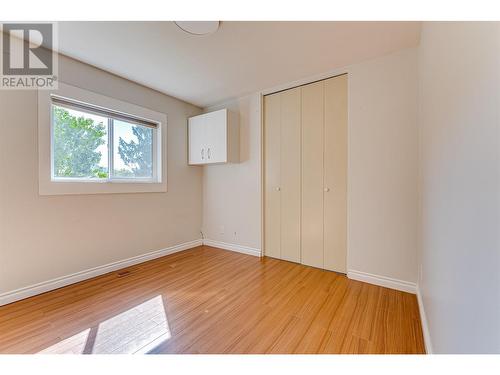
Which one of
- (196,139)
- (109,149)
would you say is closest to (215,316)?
(109,149)

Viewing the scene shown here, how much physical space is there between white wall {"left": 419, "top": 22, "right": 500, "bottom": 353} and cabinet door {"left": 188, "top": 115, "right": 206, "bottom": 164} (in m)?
2.91

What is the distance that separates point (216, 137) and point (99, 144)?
153cm

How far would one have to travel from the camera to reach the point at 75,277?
2312mm

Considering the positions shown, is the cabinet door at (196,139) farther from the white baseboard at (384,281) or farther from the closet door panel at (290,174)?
the white baseboard at (384,281)

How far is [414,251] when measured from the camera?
2.05m

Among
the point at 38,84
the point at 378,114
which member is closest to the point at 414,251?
the point at 378,114

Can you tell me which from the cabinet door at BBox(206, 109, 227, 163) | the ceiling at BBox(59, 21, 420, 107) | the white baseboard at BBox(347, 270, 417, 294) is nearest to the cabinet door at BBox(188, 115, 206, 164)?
the cabinet door at BBox(206, 109, 227, 163)

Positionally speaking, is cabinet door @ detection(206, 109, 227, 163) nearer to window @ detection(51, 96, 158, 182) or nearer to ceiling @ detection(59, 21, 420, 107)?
ceiling @ detection(59, 21, 420, 107)

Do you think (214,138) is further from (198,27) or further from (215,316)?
(215,316)

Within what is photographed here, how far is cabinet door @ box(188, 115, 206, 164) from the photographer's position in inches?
134

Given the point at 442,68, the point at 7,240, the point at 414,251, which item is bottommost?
the point at 414,251

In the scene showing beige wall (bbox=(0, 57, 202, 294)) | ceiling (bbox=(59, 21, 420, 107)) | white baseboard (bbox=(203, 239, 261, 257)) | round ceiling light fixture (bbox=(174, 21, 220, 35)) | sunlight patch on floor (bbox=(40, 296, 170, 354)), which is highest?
ceiling (bbox=(59, 21, 420, 107))
